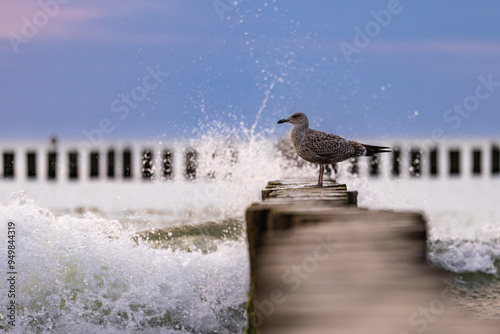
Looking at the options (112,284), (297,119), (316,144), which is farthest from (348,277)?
(112,284)

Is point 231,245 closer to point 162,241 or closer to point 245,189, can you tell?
point 162,241

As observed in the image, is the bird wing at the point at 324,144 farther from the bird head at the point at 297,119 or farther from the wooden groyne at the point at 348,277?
the wooden groyne at the point at 348,277

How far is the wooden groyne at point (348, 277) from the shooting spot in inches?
105

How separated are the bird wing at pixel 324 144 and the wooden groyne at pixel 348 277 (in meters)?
3.56

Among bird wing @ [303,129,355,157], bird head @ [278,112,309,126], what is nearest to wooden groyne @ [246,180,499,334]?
bird wing @ [303,129,355,157]

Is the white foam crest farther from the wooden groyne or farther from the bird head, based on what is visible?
the wooden groyne

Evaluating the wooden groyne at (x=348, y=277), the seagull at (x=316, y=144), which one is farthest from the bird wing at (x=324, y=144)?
the wooden groyne at (x=348, y=277)

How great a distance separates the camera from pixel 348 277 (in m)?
2.74

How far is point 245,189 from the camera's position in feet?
39.2

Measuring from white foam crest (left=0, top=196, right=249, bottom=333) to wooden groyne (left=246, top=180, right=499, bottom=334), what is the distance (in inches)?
143

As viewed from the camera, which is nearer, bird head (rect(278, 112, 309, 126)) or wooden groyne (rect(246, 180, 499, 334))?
wooden groyne (rect(246, 180, 499, 334))

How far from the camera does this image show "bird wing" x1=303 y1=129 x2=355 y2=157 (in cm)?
648

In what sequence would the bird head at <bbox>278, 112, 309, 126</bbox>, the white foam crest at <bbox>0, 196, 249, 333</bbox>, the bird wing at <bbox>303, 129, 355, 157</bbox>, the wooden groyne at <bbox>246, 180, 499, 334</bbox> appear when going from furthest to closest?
the bird head at <bbox>278, 112, 309, 126</bbox> → the bird wing at <bbox>303, 129, 355, 157</bbox> → the white foam crest at <bbox>0, 196, 249, 333</bbox> → the wooden groyne at <bbox>246, 180, 499, 334</bbox>

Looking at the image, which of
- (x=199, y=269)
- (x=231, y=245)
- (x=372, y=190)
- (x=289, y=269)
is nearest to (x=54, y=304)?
(x=199, y=269)
